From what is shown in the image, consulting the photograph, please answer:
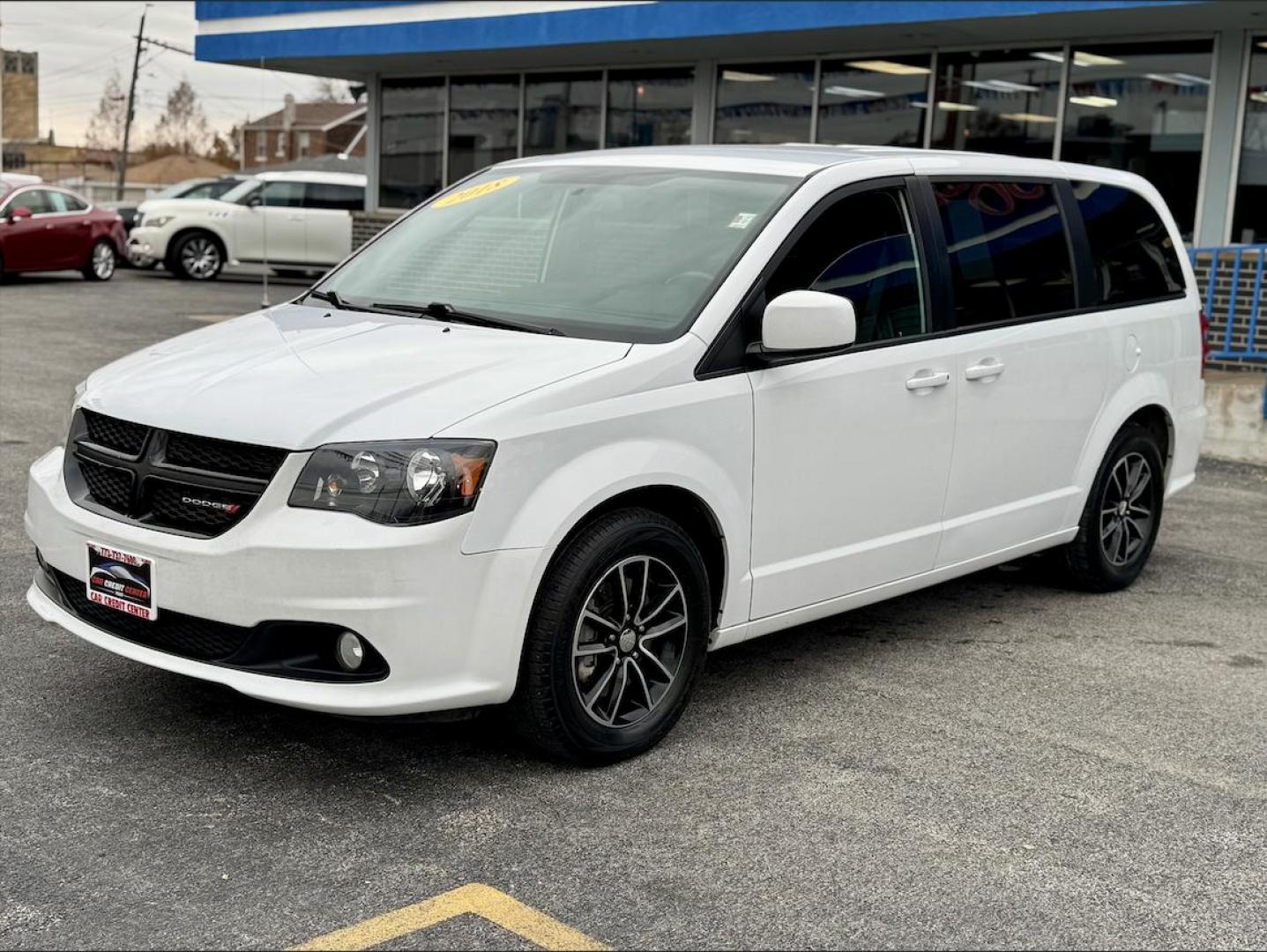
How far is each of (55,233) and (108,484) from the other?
1982 cm

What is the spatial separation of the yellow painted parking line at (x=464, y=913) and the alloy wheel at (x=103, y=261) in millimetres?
21618

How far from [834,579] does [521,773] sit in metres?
1.33

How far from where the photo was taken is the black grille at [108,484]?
4176 millimetres

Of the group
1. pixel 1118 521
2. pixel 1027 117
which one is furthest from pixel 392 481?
pixel 1027 117

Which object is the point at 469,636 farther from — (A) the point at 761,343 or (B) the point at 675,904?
(A) the point at 761,343

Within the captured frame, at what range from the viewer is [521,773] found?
4.21 metres

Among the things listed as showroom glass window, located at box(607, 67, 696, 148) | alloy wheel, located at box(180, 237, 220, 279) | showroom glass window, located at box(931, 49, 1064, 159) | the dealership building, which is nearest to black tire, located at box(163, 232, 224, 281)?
alloy wheel, located at box(180, 237, 220, 279)

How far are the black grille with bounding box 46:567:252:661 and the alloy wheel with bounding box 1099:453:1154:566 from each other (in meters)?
3.89

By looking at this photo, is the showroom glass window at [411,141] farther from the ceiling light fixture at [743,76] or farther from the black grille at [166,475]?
the black grille at [166,475]

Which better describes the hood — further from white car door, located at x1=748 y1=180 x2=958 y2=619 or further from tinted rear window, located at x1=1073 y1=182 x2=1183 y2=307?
tinted rear window, located at x1=1073 y1=182 x2=1183 y2=307

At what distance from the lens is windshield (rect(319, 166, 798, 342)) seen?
15.2 feet

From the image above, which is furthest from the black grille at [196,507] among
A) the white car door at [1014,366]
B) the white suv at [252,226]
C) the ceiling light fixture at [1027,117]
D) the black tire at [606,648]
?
the white suv at [252,226]

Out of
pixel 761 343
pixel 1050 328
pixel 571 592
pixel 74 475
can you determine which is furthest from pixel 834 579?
pixel 74 475

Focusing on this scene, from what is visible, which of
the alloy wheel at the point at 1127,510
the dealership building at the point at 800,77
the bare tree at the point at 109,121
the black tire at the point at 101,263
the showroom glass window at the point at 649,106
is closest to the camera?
the alloy wheel at the point at 1127,510
